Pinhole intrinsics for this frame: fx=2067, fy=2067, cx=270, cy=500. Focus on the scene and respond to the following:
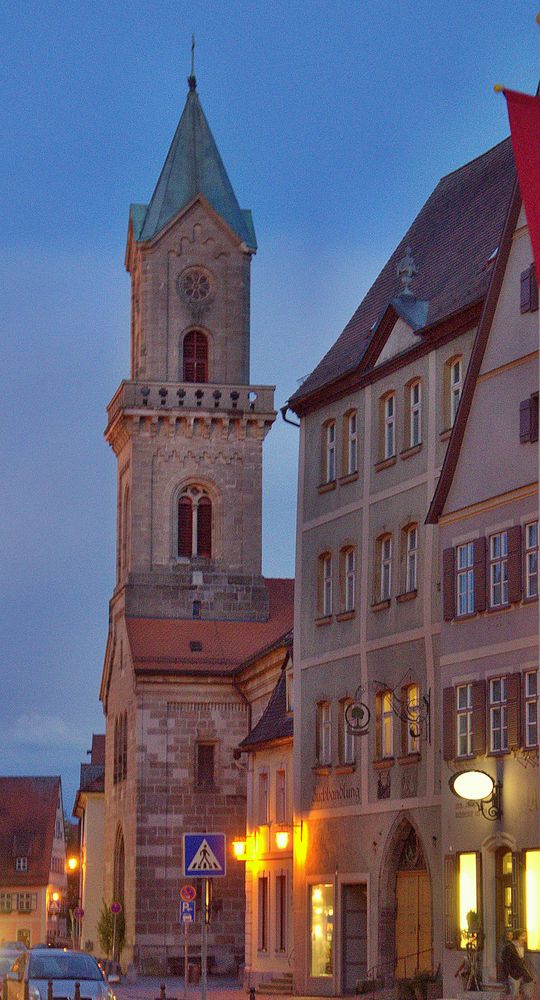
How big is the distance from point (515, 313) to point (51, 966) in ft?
51.0

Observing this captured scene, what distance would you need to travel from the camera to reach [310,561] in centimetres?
5419

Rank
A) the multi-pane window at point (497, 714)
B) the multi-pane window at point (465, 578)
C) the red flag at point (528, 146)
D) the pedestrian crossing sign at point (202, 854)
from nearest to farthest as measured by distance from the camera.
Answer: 1. the red flag at point (528, 146)
2. the pedestrian crossing sign at point (202, 854)
3. the multi-pane window at point (497, 714)
4. the multi-pane window at point (465, 578)

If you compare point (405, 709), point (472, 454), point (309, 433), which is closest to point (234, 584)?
point (309, 433)

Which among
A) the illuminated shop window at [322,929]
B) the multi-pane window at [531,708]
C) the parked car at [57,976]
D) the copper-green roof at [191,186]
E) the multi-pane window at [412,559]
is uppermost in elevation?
the copper-green roof at [191,186]

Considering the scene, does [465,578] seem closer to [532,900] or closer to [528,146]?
[532,900]

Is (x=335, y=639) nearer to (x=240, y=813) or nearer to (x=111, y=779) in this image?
(x=240, y=813)

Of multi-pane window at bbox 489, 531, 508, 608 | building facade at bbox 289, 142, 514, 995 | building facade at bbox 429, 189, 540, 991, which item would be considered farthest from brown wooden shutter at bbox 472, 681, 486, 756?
building facade at bbox 289, 142, 514, 995

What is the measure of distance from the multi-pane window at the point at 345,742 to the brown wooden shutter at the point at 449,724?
8.62m

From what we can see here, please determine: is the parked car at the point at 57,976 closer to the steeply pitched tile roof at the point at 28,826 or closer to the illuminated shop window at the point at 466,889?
the illuminated shop window at the point at 466,889

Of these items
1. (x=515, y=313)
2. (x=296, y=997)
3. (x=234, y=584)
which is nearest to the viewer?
(x=515, y=313)

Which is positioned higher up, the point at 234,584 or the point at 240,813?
the point at 234,584

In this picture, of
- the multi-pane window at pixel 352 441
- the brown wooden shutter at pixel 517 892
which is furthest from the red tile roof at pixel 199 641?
the brown wooden shutter at pixel 517 892

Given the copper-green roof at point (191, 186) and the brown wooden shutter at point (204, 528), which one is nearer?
the brown wooden shutter at point (204, 528)

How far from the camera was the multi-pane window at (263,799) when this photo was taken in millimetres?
61594
